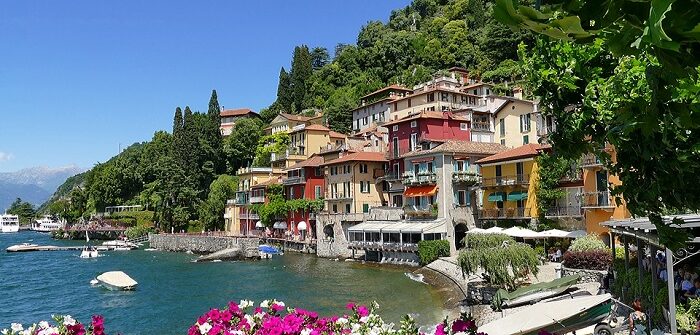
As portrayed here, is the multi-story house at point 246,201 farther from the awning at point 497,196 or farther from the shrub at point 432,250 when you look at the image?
the awning at point 497,196

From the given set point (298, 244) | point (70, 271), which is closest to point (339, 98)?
point (298, 244)

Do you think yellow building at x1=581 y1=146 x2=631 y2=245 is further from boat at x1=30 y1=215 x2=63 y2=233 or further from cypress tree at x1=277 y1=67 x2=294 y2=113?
boat at x1=30 y1=215 x2=63 y2=233

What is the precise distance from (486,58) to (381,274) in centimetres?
5466

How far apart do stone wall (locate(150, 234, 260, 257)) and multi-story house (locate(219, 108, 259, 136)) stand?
144 ft

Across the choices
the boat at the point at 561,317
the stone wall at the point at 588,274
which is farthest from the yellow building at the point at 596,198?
the boat at the point at 561,317

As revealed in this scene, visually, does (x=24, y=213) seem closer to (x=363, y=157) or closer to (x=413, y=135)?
(x=363, y=157)

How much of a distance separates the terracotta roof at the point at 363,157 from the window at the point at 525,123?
43.3 ft

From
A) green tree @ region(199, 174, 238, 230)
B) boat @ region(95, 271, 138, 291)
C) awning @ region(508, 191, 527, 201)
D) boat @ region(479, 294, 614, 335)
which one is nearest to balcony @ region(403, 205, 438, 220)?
awning @ region(508, 191, 527, 201)

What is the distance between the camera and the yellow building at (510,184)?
40.6 meters

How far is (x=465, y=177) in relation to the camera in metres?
46.1

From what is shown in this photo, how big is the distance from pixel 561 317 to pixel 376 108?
64468 millimetres

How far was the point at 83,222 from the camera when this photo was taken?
112 metres

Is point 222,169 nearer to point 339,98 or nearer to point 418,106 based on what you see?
point 339,98

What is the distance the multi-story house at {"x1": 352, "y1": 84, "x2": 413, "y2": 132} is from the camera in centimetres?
7725
